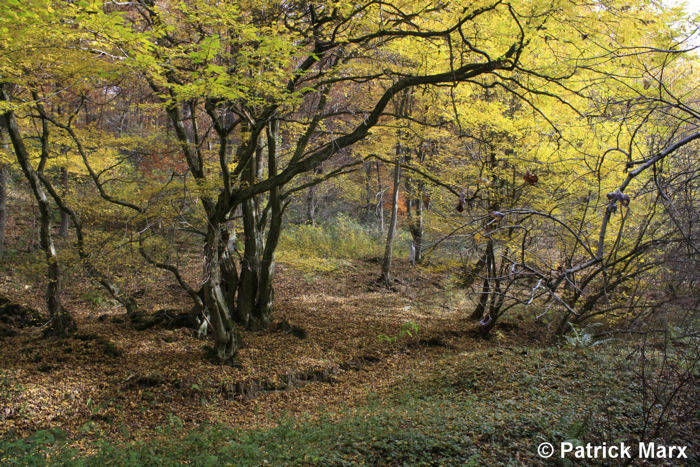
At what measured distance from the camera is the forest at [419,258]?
3439 mm

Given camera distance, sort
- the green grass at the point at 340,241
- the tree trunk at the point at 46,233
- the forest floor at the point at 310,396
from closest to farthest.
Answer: the forest floor at the point at 310,396 < the tree trunk at the point at 46,233 < the green grass at the point at 340,241

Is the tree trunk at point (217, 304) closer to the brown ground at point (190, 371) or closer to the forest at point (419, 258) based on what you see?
the forest at point (419, 258)

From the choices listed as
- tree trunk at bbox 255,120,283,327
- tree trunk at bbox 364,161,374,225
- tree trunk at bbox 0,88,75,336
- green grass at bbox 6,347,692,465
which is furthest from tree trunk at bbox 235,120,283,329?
tree trunk at bbox 364,161,374,225

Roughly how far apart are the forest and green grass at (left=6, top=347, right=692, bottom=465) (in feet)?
0.12

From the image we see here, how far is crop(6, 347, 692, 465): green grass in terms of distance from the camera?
354cm

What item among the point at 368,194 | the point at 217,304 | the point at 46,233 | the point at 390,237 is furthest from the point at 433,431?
the point at 368,194

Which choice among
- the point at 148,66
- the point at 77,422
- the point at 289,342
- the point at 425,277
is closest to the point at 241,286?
the point at 289,342

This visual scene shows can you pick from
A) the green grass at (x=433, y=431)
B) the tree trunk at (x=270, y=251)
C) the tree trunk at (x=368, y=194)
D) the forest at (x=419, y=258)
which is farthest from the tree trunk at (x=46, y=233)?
the tree trunk at (x=368, y=194)

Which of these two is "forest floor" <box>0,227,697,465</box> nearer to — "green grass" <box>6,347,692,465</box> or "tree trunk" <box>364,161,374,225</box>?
"green grass" <box>6,347,692,465</box>

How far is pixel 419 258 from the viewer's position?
24.4 ft

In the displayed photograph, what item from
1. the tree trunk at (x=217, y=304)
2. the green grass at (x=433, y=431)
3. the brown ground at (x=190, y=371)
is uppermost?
the tree trunk at (x=217, y=304)

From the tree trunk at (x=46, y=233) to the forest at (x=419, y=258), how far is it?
0.04 meters

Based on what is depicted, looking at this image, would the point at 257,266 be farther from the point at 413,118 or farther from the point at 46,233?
the point at 413,118

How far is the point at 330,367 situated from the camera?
23.6ft
